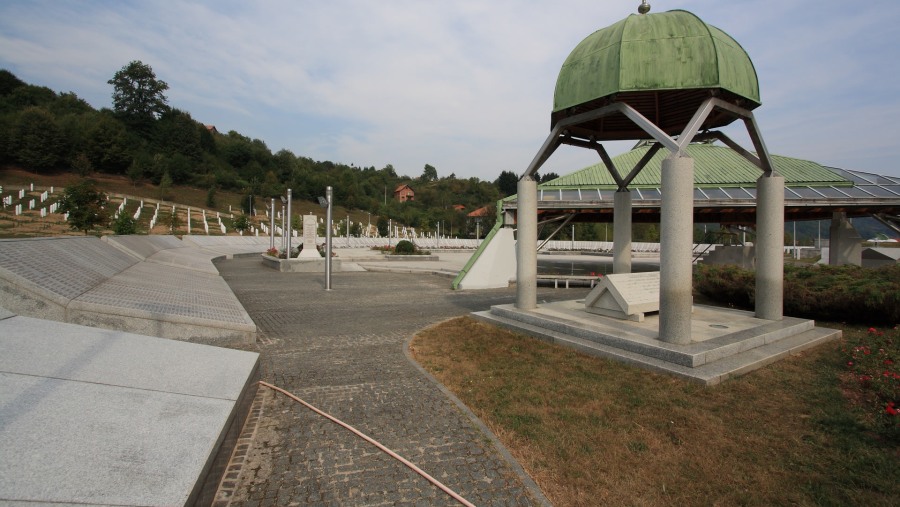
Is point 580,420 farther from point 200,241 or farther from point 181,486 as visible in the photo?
point 200,241

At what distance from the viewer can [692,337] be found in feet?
23.9

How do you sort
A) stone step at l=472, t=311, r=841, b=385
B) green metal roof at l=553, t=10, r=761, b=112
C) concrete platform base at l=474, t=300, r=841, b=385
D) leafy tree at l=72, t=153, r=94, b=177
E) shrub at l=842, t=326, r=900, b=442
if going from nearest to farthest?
shrub at l=842, t=326, r=900, b=442 < stone step at l=472, t=311, r=841, b=385 < concrete platform base at l=474, t=300, r=841, b=385 < green metal roof at l=553, t=10, r=761, b=112 < leafy tree at l=72, t=153, r=94, b=177

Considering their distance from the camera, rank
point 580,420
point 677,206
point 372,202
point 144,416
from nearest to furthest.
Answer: point 144,416
point 580,420
point 677,206
point 372,202

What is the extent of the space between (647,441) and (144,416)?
437cm

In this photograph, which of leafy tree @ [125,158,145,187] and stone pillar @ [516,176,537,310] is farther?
leafy tree @ [125,158,145,187]

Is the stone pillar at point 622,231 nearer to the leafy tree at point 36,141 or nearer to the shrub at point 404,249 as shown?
the shrub at point 404,249

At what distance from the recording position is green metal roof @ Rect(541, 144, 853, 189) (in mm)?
18062

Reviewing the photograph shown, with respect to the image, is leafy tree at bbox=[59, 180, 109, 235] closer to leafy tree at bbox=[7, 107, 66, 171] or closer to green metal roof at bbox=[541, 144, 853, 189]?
green metal roof at bbox=[541, 144, 853, 189]

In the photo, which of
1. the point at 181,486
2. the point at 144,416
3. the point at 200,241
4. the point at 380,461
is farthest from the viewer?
the point at 200,241

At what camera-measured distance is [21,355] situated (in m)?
3.52

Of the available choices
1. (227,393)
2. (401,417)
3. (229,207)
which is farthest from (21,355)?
(229,207)

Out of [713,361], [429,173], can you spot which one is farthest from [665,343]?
[429,173]

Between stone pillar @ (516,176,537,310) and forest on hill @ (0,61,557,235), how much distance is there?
6148 cm

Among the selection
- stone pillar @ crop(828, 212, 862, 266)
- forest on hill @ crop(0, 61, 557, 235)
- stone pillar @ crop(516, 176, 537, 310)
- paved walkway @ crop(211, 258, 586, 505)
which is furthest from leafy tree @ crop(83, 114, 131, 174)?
stone pillar @ crop(828, 212, 862, 266)
